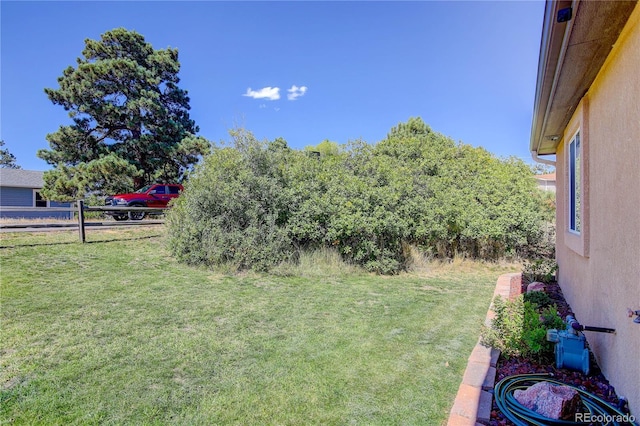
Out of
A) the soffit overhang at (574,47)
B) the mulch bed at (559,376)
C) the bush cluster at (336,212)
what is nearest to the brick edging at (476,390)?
the mulch bed at (559,376)

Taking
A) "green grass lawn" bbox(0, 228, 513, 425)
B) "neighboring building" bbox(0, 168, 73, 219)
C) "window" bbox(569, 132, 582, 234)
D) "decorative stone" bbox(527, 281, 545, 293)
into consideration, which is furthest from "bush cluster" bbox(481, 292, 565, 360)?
"neighboring building" bbox(0, 168, 73, 219)

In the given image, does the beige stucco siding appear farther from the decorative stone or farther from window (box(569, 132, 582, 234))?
the decorative stone

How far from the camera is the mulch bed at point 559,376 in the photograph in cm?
225

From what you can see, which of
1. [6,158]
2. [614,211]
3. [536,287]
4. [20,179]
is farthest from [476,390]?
[6,158]

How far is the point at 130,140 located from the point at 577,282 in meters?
18.4

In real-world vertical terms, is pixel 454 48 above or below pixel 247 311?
above

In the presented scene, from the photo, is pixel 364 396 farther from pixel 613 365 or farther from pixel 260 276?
pixel 260 276

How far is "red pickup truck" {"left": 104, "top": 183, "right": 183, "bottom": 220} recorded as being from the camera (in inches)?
508


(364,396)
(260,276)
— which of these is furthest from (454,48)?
(364,396)

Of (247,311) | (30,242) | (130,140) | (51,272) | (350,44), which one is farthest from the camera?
(130,140)

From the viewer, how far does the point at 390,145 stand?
12.3 metres

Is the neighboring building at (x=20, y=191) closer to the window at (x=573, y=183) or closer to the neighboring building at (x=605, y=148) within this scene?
the window at (x=573, y=183)

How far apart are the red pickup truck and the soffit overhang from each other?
40.5ft

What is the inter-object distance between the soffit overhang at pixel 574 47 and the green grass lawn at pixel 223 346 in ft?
8.47
